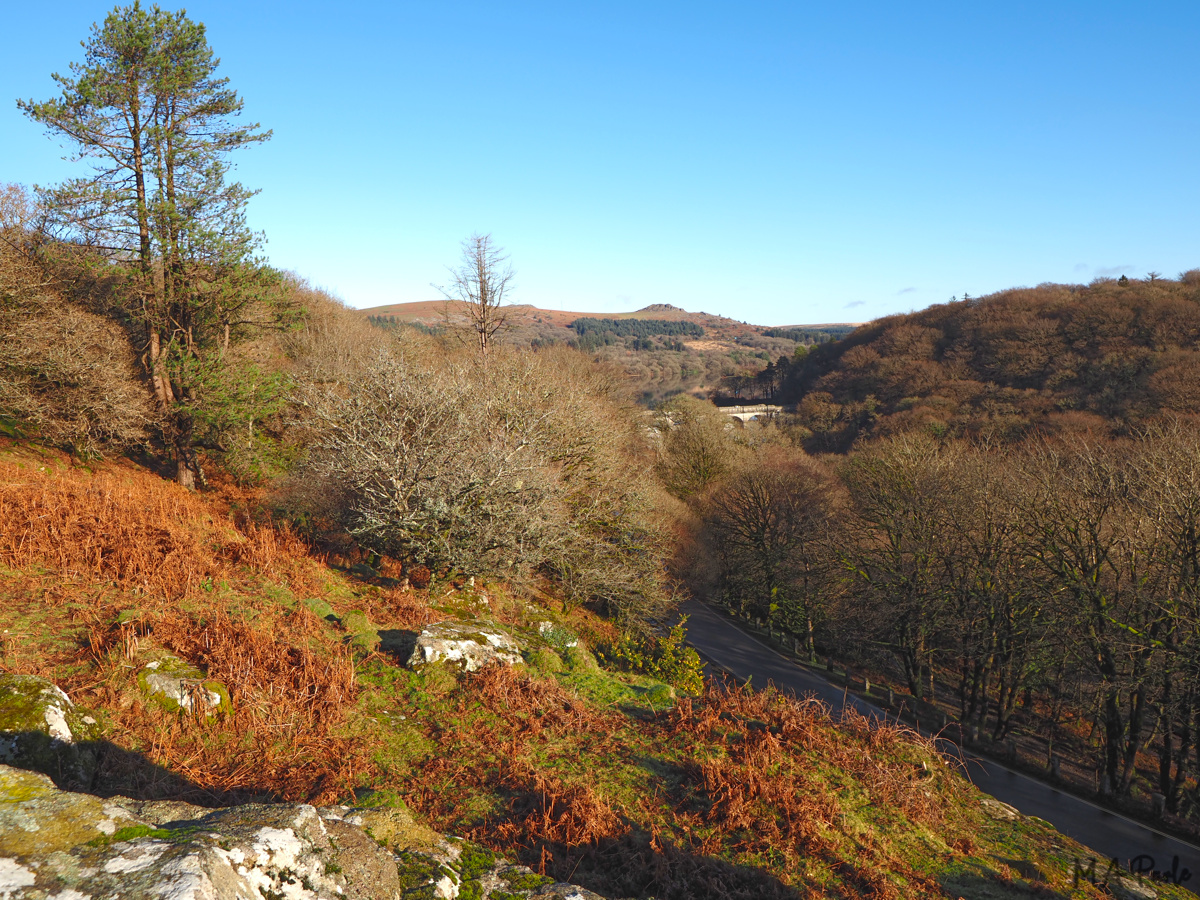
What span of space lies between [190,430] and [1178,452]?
3103cm

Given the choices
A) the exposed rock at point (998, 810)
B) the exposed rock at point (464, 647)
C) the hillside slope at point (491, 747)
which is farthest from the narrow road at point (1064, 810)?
the exposed rock at point (464, 647)

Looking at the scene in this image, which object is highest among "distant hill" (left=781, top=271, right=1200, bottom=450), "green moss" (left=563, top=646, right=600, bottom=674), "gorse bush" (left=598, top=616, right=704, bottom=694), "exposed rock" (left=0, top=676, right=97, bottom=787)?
"distant hill" (left=781, top=271, right=1200, bottom=450)

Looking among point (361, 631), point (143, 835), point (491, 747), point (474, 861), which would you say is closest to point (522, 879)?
point (474, 861)

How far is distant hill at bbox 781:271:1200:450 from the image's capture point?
56250 mm

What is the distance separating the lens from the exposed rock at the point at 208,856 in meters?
2.53

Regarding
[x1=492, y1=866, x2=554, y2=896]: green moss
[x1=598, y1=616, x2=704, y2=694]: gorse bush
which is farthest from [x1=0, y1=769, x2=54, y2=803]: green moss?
[x1=598, y1=616, x2=704, y2=694]: gorse bush

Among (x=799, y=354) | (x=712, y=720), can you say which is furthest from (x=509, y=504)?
(x=799, y=354)

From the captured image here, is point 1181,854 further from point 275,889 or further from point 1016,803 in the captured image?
point 275,889

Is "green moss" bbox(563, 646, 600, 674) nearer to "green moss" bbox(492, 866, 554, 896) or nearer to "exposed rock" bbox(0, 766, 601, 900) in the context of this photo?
"green moss" bbox(492, 866, 554, 896)

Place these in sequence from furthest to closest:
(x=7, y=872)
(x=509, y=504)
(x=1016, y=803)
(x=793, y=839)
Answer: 1. (x=1016, y=803)
2. (x=509, y=504)
3. (x=793, y=839)
4. (x=7, y=872)

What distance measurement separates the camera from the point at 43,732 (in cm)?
444

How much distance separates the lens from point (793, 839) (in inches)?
225

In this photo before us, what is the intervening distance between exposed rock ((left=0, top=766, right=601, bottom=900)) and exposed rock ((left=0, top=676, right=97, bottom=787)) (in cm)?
170

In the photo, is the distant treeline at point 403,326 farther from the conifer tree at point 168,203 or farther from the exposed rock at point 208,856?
the exposed rock at point 208,856
